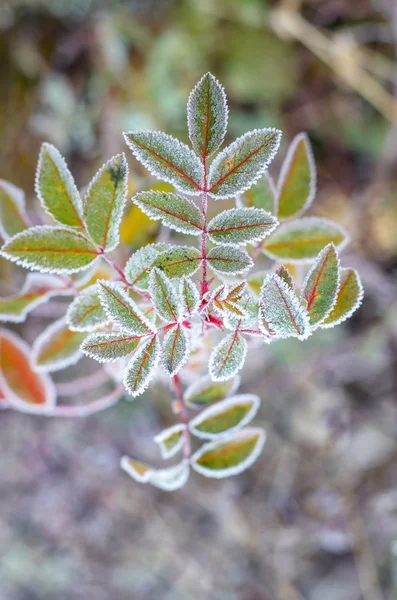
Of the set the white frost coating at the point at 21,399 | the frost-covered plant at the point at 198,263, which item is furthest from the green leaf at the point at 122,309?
the white frost coating at the point at 21,399

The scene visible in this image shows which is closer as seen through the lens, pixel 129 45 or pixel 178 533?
pixel 129 45

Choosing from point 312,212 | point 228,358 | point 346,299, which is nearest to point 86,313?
point 228,358

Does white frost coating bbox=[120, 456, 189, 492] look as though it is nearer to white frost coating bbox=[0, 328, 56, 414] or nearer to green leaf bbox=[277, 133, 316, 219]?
white frost coating bbox=[0, 328, 56, 414]

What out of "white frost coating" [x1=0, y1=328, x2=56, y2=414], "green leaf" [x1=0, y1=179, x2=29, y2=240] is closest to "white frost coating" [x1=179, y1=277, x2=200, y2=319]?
"green leaf" [x1=0, y1=179, x2=29, y2=240]

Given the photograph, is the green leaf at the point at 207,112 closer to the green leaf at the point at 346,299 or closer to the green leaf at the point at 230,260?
the green leaf at the point at 230,260

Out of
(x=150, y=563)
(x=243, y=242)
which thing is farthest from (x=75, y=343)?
(x=150, y=563)

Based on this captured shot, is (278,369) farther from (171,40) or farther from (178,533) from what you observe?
(171,40)
